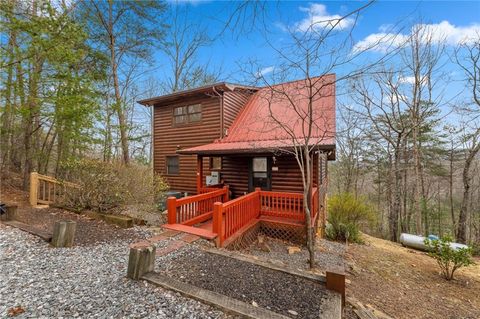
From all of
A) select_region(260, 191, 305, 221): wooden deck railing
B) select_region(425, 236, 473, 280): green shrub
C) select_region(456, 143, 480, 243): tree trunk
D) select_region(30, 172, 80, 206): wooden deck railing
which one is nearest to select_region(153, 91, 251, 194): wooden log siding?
select_region(260, 191, 305, 221): wooden deck railing

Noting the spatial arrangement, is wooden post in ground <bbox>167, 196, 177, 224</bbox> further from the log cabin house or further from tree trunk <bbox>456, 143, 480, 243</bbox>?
tree trunk <bbox>456, 143, 480, 243</bbox>

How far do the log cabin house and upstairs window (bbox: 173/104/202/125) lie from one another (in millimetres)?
33

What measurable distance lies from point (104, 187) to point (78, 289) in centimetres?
373

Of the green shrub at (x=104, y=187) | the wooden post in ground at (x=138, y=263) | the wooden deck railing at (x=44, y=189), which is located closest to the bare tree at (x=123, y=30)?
the wooden deck railing at (x=44, y=189)

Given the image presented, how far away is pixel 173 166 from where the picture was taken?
11320mm

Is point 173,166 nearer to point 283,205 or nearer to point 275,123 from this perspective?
point 275,123

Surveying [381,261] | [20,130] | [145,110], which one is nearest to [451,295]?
[381,261]

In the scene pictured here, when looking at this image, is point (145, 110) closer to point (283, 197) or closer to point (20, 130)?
point (20, 130)

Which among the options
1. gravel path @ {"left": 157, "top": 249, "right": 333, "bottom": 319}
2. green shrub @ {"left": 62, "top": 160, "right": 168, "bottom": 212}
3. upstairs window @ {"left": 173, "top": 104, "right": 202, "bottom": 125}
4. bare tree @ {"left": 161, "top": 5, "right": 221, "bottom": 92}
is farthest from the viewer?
bare tree @ {"left": 161, "top": 5, "right": 221, "bottom": 92}

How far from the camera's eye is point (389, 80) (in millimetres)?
12094

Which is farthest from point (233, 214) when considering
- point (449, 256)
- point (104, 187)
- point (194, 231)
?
point (449, 256)

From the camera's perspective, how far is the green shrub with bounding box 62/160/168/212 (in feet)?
19.8

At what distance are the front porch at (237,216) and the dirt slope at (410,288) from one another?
1.89m

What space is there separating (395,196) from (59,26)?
20323 mm
